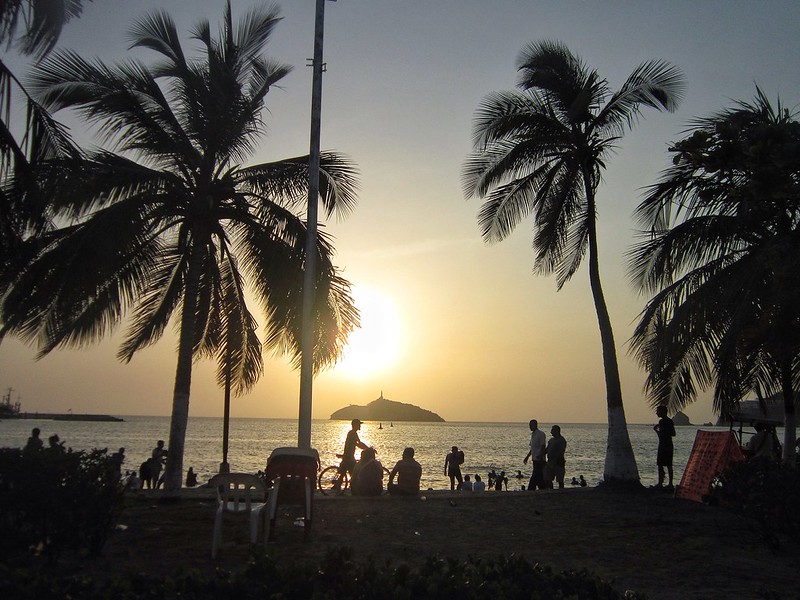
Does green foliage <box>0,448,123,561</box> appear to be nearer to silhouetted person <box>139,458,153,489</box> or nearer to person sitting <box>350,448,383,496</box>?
person sitting <box>350,448,383,496</box>

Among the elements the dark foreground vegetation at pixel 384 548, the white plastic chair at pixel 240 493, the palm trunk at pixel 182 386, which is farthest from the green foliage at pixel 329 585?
the palm trunk at pixel 182 386

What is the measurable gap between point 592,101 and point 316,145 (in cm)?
694

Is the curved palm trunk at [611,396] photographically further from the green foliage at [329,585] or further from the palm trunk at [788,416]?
the green foliage at [329,585]

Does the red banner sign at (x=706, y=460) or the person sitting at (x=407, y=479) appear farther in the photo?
the person sitting at (x=407, y=479)

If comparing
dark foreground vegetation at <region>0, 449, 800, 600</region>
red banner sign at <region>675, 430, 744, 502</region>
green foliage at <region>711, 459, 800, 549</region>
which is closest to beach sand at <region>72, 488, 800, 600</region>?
dark foreground vegetation at <region>0, 449, 800, 600</region>

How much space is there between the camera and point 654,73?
16.9 metres

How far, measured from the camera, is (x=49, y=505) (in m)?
7.13

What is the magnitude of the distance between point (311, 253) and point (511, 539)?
→ 5777mm

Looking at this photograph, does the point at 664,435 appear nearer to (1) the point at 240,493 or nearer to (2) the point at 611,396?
(2) the point at 611,396

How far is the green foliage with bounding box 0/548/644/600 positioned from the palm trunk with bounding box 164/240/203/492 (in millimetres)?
8042

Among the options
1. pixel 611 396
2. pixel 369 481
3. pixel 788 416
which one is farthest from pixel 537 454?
pixel 369 481

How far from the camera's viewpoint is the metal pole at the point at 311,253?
39.7 ft

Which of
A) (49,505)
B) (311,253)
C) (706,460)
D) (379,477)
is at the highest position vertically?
(311,253)

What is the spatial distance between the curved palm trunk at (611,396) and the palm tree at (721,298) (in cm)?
76
